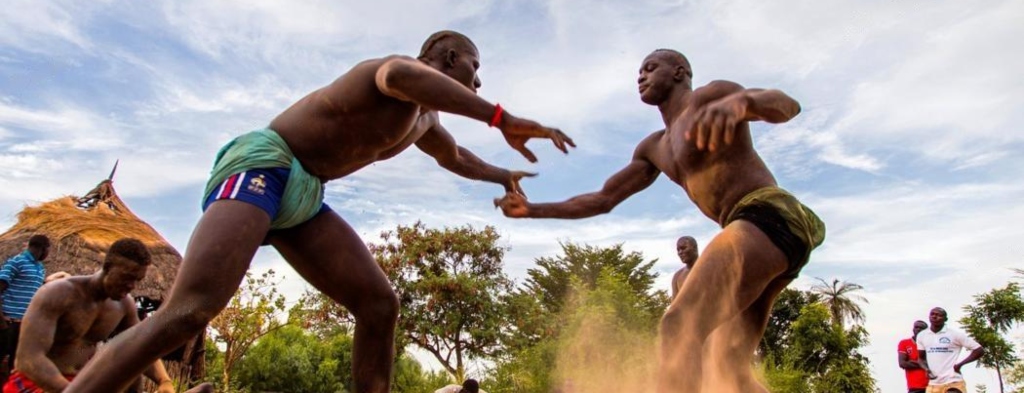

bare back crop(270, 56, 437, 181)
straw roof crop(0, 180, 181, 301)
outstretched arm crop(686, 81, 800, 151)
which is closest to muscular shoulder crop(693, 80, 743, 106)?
outstretched arm crop(686, 81, 800, 151)

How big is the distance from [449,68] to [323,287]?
1101 mm

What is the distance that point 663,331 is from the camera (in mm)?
3152

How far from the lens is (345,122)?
10.1 ft

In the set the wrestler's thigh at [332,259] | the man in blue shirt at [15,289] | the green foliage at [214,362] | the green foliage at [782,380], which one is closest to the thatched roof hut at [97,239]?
the green foliage at [214,362]

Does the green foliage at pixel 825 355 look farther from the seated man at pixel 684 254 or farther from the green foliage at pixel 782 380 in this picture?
the seated man at pixel 684 254

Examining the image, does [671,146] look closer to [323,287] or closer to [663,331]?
[663,331]

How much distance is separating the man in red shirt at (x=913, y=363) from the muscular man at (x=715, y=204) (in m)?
6.95

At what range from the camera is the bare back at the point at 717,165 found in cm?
362

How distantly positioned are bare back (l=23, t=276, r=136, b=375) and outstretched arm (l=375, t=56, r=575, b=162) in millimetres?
2798

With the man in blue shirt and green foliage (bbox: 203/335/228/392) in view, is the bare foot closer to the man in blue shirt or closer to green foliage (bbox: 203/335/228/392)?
the man in blue shirt

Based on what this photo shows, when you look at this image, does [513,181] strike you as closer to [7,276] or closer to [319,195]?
[319,195]

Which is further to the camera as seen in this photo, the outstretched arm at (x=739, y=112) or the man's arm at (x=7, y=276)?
the man's arm at (x=7, y=276)

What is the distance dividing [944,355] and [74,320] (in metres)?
9.12

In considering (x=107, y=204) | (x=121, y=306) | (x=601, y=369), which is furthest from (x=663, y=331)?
(x=601, y=369)
